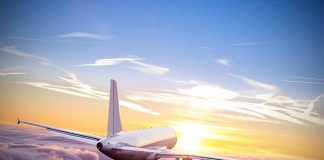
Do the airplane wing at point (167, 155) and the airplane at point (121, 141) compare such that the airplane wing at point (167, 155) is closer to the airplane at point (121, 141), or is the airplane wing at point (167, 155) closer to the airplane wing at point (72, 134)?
the airplane at point (121, 141)

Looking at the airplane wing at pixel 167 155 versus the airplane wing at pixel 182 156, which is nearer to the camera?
the airplane wing at pixel 182 156

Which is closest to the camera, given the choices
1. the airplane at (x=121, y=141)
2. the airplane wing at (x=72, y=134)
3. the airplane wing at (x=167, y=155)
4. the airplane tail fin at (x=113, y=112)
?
the airplane wing at (x=167, y=155)

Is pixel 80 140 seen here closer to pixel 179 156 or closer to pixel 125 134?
pixel 125 134

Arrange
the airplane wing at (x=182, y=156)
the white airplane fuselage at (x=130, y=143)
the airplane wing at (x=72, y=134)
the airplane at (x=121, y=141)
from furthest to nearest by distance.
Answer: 1. the airplane wing at (x=72, y=134)
2. the airplane at (x=121, y=141)
3. the white airplane fuselage at (x=130, y=143)
4. the airplane wing at (x=182, y=156)

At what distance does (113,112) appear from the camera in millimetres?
31719

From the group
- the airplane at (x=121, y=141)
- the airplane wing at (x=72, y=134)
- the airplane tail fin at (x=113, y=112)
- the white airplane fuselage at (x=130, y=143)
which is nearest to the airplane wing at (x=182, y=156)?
the airplane at (x=121, y=141)

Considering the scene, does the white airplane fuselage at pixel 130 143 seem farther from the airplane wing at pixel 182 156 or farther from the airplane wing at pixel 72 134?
the airplane wing at pixel 72 134

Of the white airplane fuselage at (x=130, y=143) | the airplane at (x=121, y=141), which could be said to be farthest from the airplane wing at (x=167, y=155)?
the white airplane fuselage at (x=130, y=143)

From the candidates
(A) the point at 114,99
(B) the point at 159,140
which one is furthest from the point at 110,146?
(B) the point at 159,140

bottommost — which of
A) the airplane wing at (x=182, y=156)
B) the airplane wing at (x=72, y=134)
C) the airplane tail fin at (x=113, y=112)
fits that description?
the airplane wing at (x=182, y=156)

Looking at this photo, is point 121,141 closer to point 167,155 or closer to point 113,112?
point 167,155

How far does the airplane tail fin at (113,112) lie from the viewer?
101 feet

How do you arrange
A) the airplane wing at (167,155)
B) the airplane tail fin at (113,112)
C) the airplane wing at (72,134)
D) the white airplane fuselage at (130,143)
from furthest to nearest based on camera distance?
1. the airplane tail fin at (113,112)
2. the airplane wing at (72,134)
3. the white airplane fuselage at (130,143)
4. the airplane wing at (167,155)

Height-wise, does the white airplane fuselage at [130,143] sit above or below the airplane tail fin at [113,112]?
below
